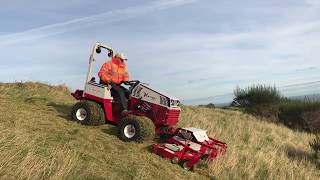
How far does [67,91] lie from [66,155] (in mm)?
13117

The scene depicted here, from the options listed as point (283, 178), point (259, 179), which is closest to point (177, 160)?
point (259, 179)

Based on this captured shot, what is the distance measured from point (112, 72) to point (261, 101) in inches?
806

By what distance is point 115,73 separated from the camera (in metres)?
12.6

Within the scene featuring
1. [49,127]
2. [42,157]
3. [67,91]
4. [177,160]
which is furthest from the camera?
[67,91]

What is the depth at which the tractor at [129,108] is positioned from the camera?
11.4 m

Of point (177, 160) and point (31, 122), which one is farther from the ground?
point (31, 122)

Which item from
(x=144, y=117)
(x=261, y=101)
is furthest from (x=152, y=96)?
(x=261, y=101)

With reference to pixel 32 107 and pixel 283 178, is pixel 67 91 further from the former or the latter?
pixel 283 178

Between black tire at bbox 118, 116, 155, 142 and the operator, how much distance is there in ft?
3.74

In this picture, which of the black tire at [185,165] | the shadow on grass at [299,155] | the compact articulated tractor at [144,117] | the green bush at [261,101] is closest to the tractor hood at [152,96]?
the compact articulated tractor at [144,117]

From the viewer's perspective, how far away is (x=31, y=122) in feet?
37.4

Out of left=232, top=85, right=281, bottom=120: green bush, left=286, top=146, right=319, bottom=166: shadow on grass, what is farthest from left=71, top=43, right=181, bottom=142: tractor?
left=232, top=85, right=281, bottom=120: green bush

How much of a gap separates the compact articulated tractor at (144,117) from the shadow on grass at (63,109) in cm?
62

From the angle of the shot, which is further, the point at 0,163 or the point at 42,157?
the point at 42,157
